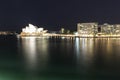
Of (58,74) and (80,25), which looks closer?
(58,74)

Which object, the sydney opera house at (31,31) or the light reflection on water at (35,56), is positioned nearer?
the light reflection on water at (35,56)

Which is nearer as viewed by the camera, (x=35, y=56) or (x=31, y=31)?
(x=35, y=56)

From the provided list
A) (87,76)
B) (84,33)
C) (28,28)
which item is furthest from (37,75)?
(28,28)

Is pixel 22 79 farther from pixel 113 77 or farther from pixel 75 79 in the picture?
pixel 113 77

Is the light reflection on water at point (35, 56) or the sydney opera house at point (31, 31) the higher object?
the sydney opera house at point (31, 31)

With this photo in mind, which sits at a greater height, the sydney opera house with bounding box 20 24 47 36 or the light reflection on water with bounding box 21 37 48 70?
the sydney opera house with bounding box 20 24 47 36

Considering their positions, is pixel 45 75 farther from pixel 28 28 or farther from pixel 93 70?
pixel 28 28

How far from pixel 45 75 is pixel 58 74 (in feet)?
1.92

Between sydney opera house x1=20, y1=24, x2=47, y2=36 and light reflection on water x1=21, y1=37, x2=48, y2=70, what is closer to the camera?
light reflection on water x1=21, y1=37, x2=48, y2=70

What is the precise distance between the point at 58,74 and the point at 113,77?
2.42m

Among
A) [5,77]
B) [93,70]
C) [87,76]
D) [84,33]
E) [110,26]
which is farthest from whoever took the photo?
[110,26]

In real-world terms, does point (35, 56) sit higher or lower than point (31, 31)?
lower

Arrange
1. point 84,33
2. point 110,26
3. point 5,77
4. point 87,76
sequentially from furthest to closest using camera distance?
1. point 110,26
2. point 84,33
3. point 87,76
4. point 5,77

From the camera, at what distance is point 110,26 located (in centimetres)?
7850
